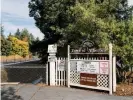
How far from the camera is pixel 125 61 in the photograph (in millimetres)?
14758

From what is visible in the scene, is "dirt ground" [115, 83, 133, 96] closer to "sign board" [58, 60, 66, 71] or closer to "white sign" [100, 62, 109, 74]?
"white sign" [100, 62, 109, 74]

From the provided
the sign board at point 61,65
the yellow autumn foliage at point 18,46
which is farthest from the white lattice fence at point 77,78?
the yellow autumn foliage at point 18,46

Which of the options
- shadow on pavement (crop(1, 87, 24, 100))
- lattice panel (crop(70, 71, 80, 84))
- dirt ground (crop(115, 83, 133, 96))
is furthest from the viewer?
lattice panel (crop(70, 71, 80, 84))

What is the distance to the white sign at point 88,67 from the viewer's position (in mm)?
13983

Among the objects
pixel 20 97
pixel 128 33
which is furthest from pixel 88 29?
pixel 20 97

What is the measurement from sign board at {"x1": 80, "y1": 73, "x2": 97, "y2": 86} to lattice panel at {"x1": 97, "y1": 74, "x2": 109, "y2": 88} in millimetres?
206

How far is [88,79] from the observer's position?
14.4 meters

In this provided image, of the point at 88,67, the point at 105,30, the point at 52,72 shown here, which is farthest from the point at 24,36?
the point at 88,67

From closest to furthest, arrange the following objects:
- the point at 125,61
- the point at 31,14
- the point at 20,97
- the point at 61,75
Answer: the point at 20,97 → the point at 125,61 → the point at 61,75 → the point at 31,14

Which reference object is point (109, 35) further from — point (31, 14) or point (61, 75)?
point (31, 14)

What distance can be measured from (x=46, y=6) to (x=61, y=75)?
13.1 metres

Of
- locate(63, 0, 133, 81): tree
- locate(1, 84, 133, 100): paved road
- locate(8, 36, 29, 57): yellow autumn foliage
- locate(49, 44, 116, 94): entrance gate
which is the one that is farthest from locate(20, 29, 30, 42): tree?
locate(1, 84, 133, 100): paved road

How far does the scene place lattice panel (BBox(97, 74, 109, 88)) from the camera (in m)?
13.7

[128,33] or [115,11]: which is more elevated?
[115,11]
